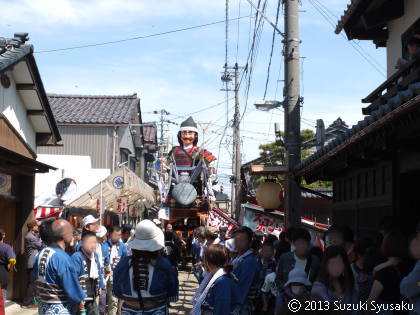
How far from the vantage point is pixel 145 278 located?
645cm

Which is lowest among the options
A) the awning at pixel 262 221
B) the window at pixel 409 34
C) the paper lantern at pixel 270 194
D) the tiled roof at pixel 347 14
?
the awning at pixel 262 221

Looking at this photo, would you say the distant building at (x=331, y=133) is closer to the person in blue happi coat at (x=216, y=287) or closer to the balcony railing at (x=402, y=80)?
the balcony railing at (x=402, y=80)

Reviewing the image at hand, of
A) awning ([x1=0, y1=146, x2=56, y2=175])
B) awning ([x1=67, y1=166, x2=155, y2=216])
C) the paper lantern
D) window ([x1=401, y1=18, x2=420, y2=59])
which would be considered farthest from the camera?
awning ([x1=67, y1=166, x2=155, y2=216])

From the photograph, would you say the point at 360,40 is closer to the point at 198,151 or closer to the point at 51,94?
the point at 198,151

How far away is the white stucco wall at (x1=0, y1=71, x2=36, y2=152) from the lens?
47.5 ft

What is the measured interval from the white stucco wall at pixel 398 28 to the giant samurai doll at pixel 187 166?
6756 millimetres

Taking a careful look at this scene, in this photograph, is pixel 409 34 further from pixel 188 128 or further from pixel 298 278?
pixel 188 128

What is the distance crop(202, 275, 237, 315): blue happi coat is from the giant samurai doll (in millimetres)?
11838

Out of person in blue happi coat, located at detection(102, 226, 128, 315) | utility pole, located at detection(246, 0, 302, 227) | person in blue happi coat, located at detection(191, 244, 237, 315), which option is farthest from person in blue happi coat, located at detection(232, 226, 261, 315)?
utility pole, located at detection(246, 0, 302, 227)

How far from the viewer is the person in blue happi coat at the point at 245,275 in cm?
737

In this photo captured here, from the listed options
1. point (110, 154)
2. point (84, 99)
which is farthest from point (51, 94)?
point (110, 154)

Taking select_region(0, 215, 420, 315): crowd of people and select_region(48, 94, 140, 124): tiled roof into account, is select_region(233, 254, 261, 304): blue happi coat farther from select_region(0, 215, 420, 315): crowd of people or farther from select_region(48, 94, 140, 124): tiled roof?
select_region(48, 94, 140, 124): tiled roof

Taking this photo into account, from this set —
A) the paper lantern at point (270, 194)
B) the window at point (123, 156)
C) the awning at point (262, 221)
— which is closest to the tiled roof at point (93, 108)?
the window at point (123, 156)

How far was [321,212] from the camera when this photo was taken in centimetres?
2677
